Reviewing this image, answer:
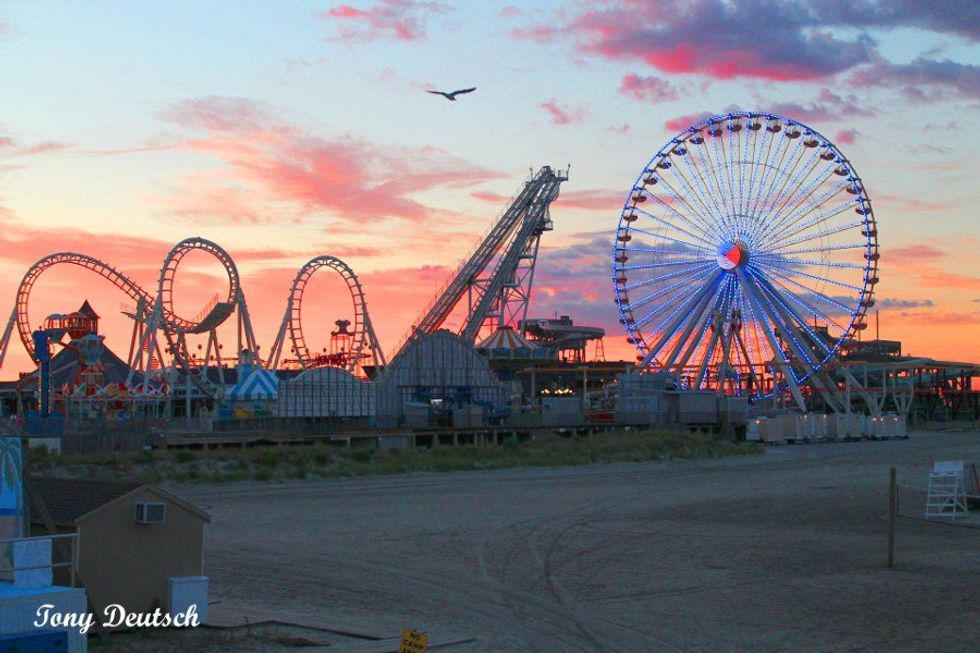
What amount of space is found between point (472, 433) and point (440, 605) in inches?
1490

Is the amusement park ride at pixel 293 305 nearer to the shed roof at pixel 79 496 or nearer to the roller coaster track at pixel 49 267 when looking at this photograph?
the roller coaster track at pixel 49 267

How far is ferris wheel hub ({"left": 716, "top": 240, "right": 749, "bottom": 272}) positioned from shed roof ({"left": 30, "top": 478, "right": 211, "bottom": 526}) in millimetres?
55198

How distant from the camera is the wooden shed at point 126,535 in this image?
1409 cm

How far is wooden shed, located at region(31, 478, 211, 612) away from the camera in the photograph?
14.1 metres

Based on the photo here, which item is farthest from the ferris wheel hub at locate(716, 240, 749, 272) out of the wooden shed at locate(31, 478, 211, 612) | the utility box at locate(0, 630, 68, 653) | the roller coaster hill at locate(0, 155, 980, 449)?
the utility box at locate(0, 630, 68, 653)

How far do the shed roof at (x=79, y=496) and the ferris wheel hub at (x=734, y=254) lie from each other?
5520 cm

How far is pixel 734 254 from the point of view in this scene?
222ft

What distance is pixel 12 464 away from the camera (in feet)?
42.5

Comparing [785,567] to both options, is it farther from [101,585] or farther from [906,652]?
[101,585]

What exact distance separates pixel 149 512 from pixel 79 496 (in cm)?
87

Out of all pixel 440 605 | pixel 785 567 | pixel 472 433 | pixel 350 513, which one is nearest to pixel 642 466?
pixel 472 433

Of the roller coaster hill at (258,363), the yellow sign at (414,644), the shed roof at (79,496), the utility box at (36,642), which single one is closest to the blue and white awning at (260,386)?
the roller coaster hill at (258,363)
